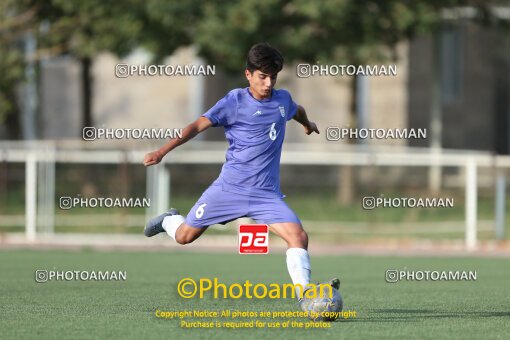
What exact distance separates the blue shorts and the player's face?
84 centimetres

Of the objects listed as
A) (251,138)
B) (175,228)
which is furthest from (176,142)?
(175,228)

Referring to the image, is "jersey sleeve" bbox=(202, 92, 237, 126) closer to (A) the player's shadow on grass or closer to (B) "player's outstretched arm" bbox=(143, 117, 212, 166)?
(B) "player's outstretched arm" bbox=(143, 117, 212, 166)

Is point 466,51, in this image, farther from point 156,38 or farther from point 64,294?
point 64,294

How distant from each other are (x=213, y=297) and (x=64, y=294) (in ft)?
4.89

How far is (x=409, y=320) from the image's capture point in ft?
32.3

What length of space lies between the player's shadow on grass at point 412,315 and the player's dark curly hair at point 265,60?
209 cm

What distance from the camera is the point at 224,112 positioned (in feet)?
31.4

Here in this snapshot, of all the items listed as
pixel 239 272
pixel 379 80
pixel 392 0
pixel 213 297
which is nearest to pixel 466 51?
pixel 379 80

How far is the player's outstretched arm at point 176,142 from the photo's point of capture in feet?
30.2

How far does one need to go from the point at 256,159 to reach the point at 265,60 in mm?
825

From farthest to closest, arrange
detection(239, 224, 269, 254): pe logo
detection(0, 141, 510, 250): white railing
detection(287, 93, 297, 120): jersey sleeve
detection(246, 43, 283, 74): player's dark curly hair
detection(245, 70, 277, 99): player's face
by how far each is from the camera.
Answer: detection(0, 141, 510, 250): white railing → detection(287, 93, 297, 120): jersey sleeve → detection(239, 224, 269, 254): pe logo → detection(245, 70, 277, 99): player's face → detection(246, 43, 283, 74): player's dark curly hair

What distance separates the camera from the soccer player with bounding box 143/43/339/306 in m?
9.48

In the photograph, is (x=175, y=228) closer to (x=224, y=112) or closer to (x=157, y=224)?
(x=157, y=224)

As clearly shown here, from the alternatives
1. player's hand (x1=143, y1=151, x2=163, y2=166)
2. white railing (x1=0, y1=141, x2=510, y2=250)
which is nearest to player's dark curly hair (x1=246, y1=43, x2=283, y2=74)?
player's hand (x1=143, y1=151, x2=163, y2=166)
